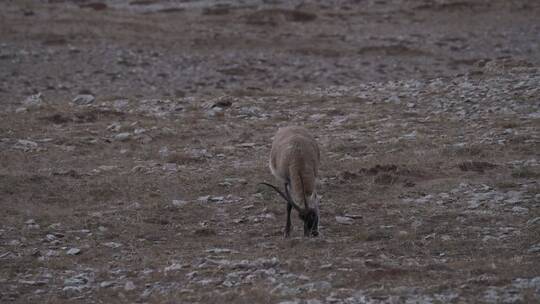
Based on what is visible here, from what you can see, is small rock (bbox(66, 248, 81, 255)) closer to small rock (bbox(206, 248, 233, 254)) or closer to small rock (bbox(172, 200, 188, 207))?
small rock (bbox(206, 248, 233, 254))

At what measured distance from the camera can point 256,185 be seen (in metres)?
13.9

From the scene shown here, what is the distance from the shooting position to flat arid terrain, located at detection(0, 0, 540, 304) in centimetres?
957

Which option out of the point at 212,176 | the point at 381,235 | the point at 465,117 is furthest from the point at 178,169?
the point at 465,117

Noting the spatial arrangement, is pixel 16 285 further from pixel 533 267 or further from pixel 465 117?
pixel 465 117

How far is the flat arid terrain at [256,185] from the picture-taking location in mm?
9570

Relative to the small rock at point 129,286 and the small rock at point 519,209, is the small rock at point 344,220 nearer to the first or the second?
the small rock at point 519,209

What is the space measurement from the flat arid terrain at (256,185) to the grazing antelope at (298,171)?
0.36 m

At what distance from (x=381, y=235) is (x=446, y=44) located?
25.1 m

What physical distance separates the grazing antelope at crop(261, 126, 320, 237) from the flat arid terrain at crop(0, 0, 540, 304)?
36cm

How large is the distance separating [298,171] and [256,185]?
7.95ft

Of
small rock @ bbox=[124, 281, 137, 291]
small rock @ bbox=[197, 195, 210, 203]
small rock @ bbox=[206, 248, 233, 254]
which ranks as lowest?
small rock @ bbox=[197, 195, 210, 203]

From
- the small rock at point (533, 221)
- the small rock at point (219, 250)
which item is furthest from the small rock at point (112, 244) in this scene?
the small rock at point (533, 221)

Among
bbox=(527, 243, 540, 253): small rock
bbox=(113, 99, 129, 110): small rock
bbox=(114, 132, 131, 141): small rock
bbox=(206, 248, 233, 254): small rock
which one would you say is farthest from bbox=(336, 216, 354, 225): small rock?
bbox=(113, 99, 129, 110): small rock

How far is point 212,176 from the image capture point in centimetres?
1457
